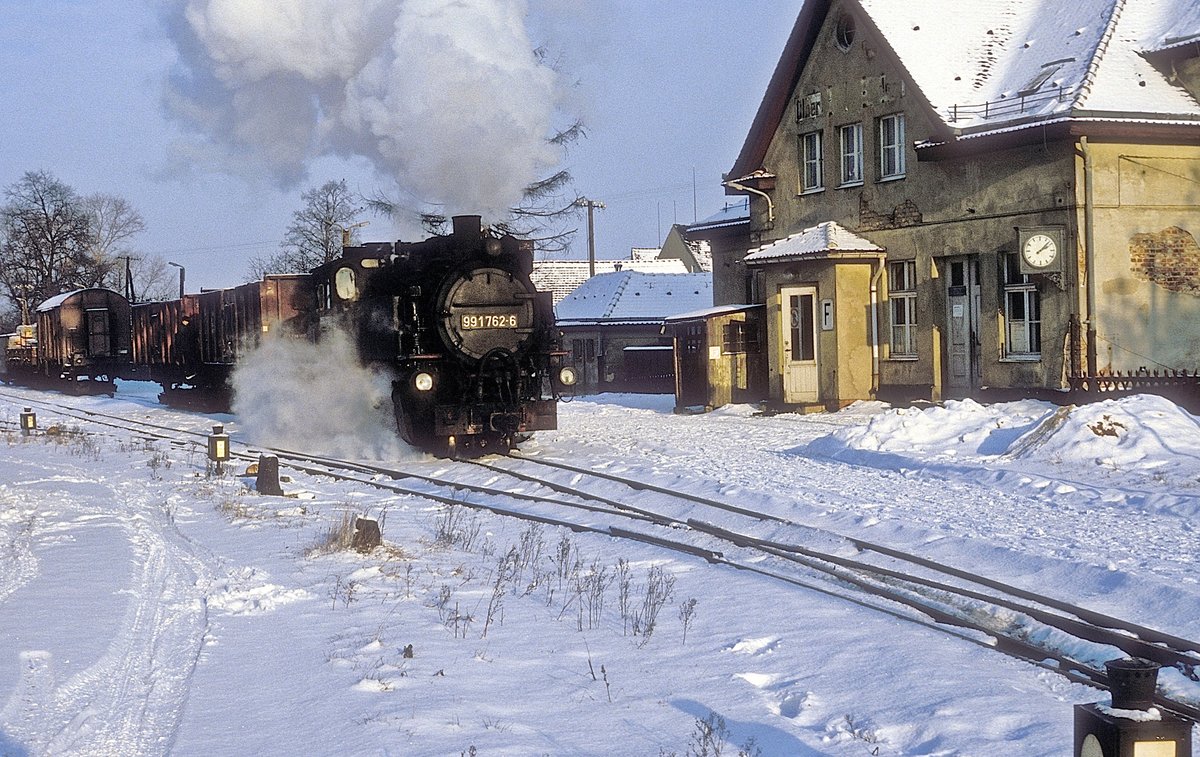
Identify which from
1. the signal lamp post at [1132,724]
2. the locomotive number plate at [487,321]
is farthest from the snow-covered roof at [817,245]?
the signal lamp post at [1132,724]

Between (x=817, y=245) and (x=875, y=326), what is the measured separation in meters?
1.99

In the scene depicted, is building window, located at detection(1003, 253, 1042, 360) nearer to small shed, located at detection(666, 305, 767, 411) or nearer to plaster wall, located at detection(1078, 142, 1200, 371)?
plaster wall, located at detection(1078, 142, 1200, 371)

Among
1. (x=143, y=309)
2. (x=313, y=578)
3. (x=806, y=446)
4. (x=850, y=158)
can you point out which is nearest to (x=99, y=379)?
(x=143, y=309)

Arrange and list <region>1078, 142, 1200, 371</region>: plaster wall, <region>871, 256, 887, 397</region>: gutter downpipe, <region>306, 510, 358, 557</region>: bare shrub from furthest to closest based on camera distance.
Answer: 1. <region>871, 256, 887, 397</region>: gutter downpipe
2. <region>1078, 142, 1200, 371</region>: plaster wall
3. <region>306, 510, 358, 557</region>: bare shrub

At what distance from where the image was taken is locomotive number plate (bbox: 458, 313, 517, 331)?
645 inches

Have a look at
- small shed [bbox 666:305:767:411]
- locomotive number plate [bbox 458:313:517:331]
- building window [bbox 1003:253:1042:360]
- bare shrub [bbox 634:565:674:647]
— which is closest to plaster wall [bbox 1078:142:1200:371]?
building window [bbox 1003:253:1042:360]

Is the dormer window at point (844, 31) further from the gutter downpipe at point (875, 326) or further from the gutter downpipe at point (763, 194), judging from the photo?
the gutter downpipe at point (875, 326)

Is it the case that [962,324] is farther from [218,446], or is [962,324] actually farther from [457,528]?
[457,528]

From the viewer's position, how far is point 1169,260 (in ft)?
69.7

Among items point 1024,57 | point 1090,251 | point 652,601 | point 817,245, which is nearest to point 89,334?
point 817,245

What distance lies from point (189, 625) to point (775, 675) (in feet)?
12.1

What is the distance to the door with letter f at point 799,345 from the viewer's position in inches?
979

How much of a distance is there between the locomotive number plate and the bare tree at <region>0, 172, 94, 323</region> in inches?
2683

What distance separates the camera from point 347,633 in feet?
24.4
